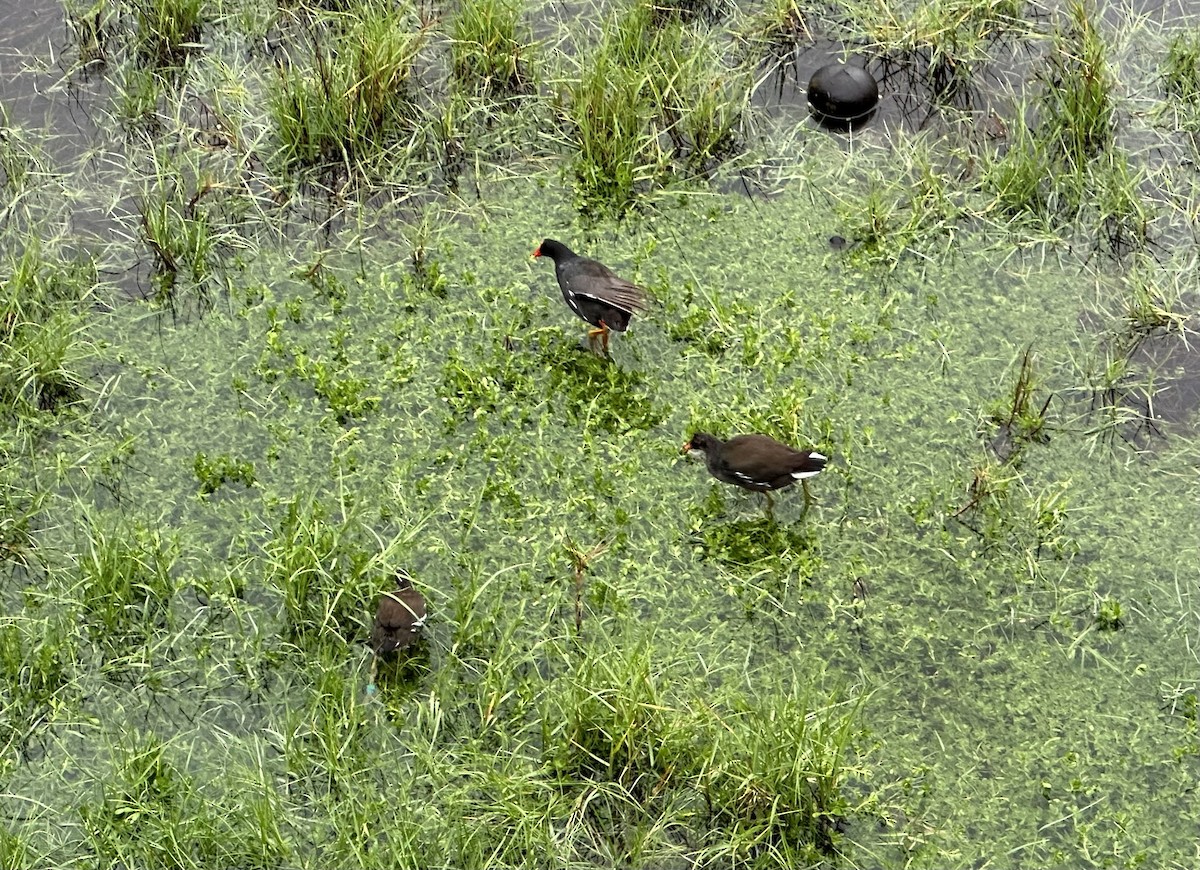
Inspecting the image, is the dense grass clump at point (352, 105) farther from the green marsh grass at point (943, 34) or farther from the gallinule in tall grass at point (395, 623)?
the gallinule in tall grass at point (395, 623)

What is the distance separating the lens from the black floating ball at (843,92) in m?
6.59

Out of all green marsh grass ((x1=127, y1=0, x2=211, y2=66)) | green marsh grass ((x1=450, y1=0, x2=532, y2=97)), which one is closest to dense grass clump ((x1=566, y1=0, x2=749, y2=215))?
green marsh grass ((x1=450, y1=0, x2=532, y2=97))

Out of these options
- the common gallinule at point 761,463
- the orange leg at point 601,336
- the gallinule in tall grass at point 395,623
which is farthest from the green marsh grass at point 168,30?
the common gallinule at point 761,463

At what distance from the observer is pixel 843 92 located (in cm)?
658

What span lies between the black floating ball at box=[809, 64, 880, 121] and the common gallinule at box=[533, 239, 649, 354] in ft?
4.63

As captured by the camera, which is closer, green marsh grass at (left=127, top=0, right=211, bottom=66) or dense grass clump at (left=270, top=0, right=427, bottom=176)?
dense grass clump at (left=270, top=0, right=427, bottom=176)

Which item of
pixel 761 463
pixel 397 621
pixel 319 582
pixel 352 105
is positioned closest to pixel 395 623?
pixel 397 621

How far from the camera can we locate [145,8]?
6902 mm

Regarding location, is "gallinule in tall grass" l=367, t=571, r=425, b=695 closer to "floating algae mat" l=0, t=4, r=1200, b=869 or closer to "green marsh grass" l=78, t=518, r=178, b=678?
"floating algae mat" l=0, t=4, r=1200, b=869

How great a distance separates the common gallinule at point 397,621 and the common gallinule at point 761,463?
1.16 m

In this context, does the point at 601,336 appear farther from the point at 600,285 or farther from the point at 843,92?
the point at 843,92

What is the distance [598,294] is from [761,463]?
986 mm

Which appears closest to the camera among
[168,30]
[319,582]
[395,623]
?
[395,623]

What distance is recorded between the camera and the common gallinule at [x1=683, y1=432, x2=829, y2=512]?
5215mm
